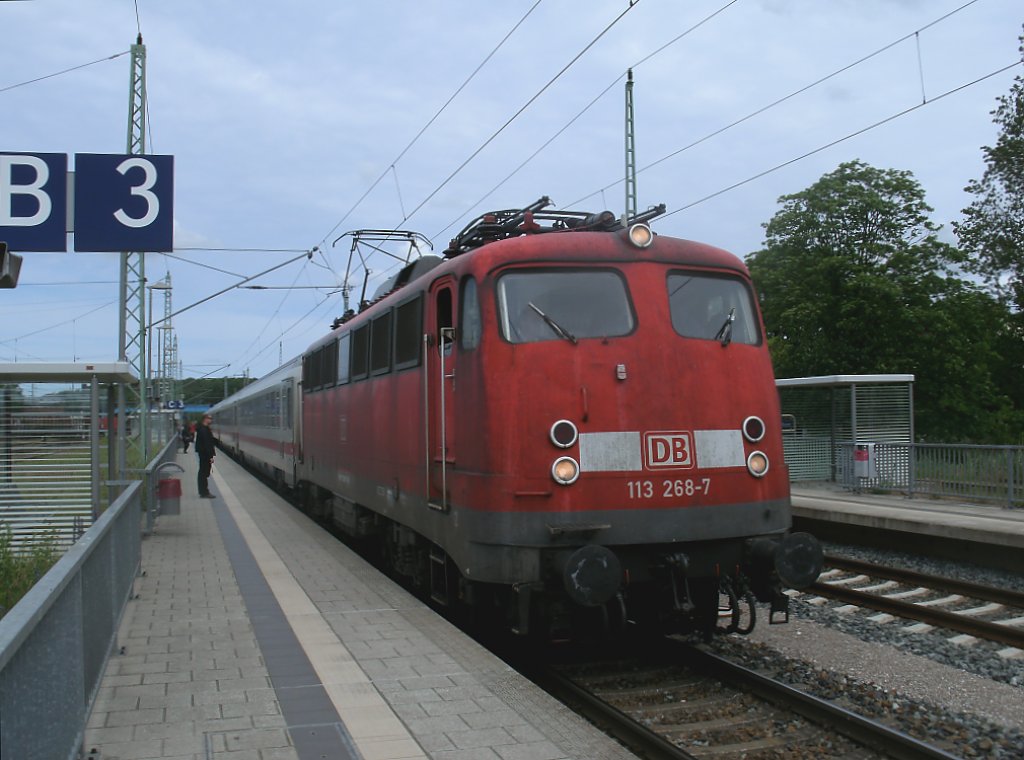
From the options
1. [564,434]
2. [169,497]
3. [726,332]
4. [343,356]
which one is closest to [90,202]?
[343,356]

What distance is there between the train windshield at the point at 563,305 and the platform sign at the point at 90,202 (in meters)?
5.86

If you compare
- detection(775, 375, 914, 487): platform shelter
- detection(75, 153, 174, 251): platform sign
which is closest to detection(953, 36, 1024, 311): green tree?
detection(775, 375, 914, 487): platform shelter

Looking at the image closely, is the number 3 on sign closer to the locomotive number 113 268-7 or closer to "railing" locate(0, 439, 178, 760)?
"railing" locate(0, 439, 178, 760)

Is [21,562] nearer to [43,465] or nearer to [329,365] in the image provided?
[43,465]

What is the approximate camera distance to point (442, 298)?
7.86 meters

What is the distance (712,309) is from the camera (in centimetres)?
752

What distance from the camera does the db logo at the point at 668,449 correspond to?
22.3ft

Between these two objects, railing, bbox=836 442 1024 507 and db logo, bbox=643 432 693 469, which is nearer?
db logo, bbox=643 432 693 469

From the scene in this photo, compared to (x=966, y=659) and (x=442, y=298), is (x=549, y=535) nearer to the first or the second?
(x=442, y=298)

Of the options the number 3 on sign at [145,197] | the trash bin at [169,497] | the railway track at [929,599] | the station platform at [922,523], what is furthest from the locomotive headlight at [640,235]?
the trash bin at [169,497]

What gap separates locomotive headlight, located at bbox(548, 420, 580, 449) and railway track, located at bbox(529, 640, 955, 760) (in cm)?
162

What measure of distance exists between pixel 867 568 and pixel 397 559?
18.8 ft

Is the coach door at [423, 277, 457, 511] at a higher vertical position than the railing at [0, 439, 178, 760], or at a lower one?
higher

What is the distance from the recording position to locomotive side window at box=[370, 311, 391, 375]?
9.70m
